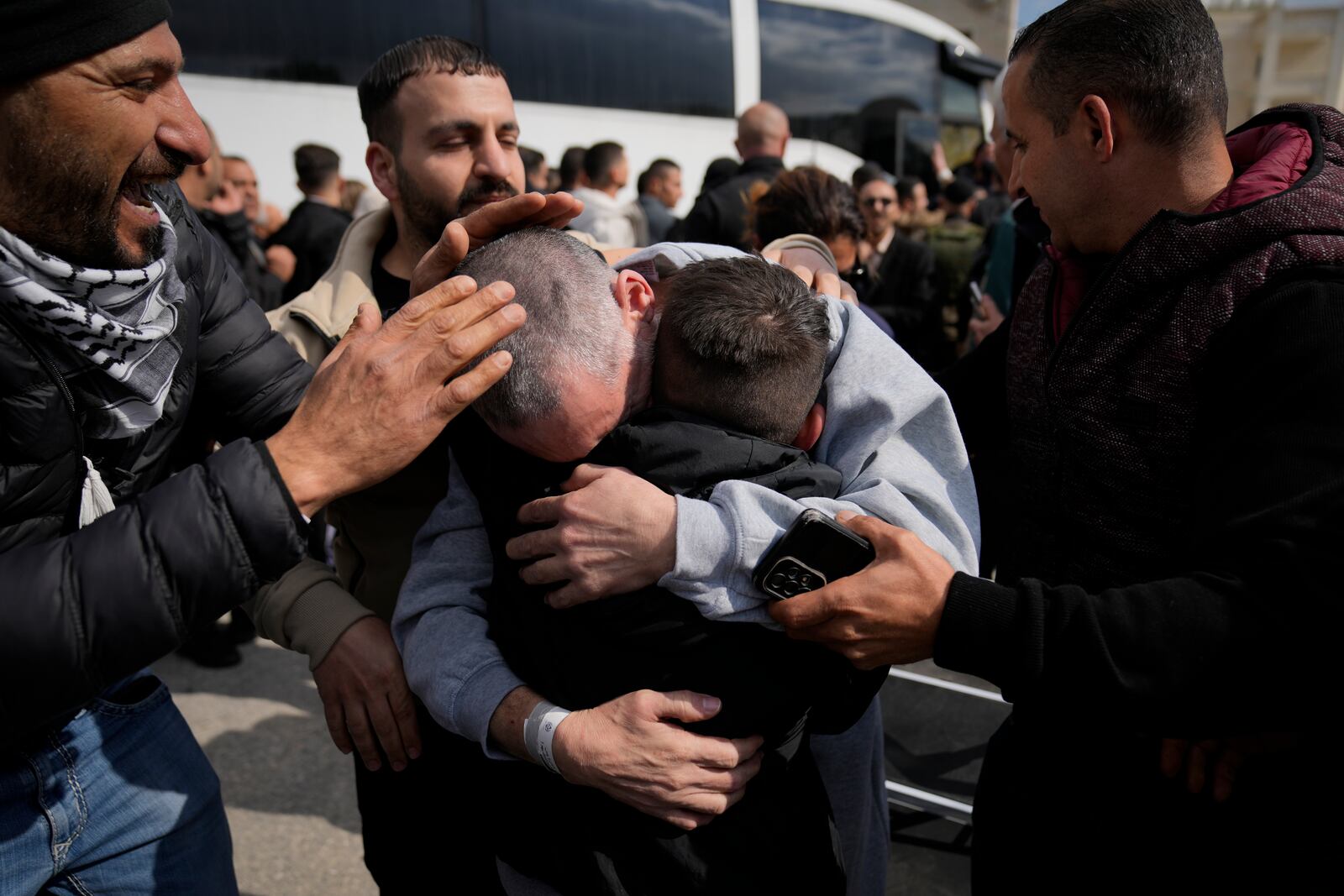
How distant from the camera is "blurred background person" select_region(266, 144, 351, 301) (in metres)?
4.20

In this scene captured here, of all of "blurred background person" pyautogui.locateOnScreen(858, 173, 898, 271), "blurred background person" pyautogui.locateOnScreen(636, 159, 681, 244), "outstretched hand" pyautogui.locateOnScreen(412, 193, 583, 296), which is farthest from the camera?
"blurred background person" pyautogui.locateOnScreen(636, 159, 681, 244)

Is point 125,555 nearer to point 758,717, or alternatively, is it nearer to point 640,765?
point 640,765

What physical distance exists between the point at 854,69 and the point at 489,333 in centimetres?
1393

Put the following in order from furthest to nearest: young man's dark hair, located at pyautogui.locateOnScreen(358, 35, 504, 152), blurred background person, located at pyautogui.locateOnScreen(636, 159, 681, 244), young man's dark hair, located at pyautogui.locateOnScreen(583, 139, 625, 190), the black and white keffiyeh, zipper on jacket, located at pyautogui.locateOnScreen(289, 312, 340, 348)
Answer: blurred background person, located at pyautogui.locateOnScreen(636, 159, 681, 244)
young man's dark hair, located at pyautogui.locateOnScreen(583, 139, 625, 190)
young man's dark hair, located at pyautogui.locateOnScreen(358, 35, 504, 152)
zipper on jacket, located at pyautogui.locateOnScreen(289, 312, 340, 348)
the black and white keffiyeh

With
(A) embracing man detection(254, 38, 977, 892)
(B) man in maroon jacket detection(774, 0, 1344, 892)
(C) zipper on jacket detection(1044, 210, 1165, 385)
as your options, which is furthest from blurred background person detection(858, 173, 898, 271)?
(B) man in maroon jacket detection(774, 0, 1344, 892)

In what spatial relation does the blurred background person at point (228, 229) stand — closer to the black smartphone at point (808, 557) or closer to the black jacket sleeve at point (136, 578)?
the black jacket sleeve at point (136, 578)

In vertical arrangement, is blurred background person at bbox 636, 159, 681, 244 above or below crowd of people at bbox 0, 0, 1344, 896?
below

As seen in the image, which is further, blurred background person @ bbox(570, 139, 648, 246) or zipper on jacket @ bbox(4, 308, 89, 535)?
blurred background person @ bbox(570, 139, 648, 246)

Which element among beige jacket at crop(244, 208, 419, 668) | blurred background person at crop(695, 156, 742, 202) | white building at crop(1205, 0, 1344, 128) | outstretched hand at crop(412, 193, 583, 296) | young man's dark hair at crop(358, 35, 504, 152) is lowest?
white building at crop(1205, 0, 1344, 128)

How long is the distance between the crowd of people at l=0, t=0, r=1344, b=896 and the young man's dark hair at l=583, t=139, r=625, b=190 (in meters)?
5.18

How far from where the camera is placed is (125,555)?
1014mm

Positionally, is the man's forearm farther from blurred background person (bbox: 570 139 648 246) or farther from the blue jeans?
blurred background person (bbox: 570 139 648 246)

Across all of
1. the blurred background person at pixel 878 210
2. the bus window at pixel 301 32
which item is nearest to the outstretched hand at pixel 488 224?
the blurred background person at pixel 878 210

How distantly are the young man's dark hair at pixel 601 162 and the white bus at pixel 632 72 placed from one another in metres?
3.23
